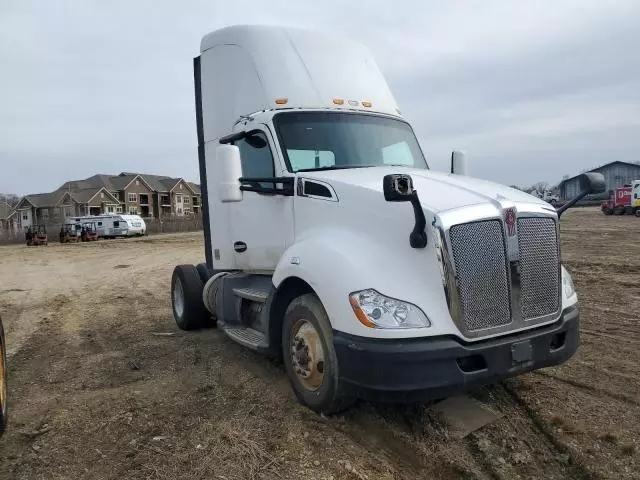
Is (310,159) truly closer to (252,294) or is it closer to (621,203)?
(252,294)

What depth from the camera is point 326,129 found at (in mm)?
5297

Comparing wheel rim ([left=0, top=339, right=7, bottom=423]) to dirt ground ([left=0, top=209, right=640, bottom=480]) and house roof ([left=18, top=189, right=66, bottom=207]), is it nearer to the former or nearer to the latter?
dirt ground ([left=0, top=209, right=640, bottom=480])

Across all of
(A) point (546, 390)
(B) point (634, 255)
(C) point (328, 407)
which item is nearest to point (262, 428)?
(C) point (328, 407)

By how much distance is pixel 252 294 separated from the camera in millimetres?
5539

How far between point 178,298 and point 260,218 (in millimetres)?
3152

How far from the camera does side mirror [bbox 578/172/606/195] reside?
4.37m

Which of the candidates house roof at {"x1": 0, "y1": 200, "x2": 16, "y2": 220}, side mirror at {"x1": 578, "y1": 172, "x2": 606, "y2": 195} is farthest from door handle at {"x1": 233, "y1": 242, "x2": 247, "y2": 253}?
house roof at {"x1": 0, "y1": 200, "x2": 16, "y2": 220}

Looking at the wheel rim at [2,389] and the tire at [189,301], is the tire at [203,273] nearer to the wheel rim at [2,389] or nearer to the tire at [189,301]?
the tire at [189,301]

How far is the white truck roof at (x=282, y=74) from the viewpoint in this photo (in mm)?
5633

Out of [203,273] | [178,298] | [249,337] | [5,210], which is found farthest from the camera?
[5,210]

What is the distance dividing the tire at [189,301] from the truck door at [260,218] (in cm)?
171

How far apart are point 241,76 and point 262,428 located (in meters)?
3.91

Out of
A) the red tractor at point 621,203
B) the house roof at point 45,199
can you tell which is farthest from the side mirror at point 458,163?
the house roof at point 45,199

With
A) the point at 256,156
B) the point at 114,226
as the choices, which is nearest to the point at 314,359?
the point at 256,156
